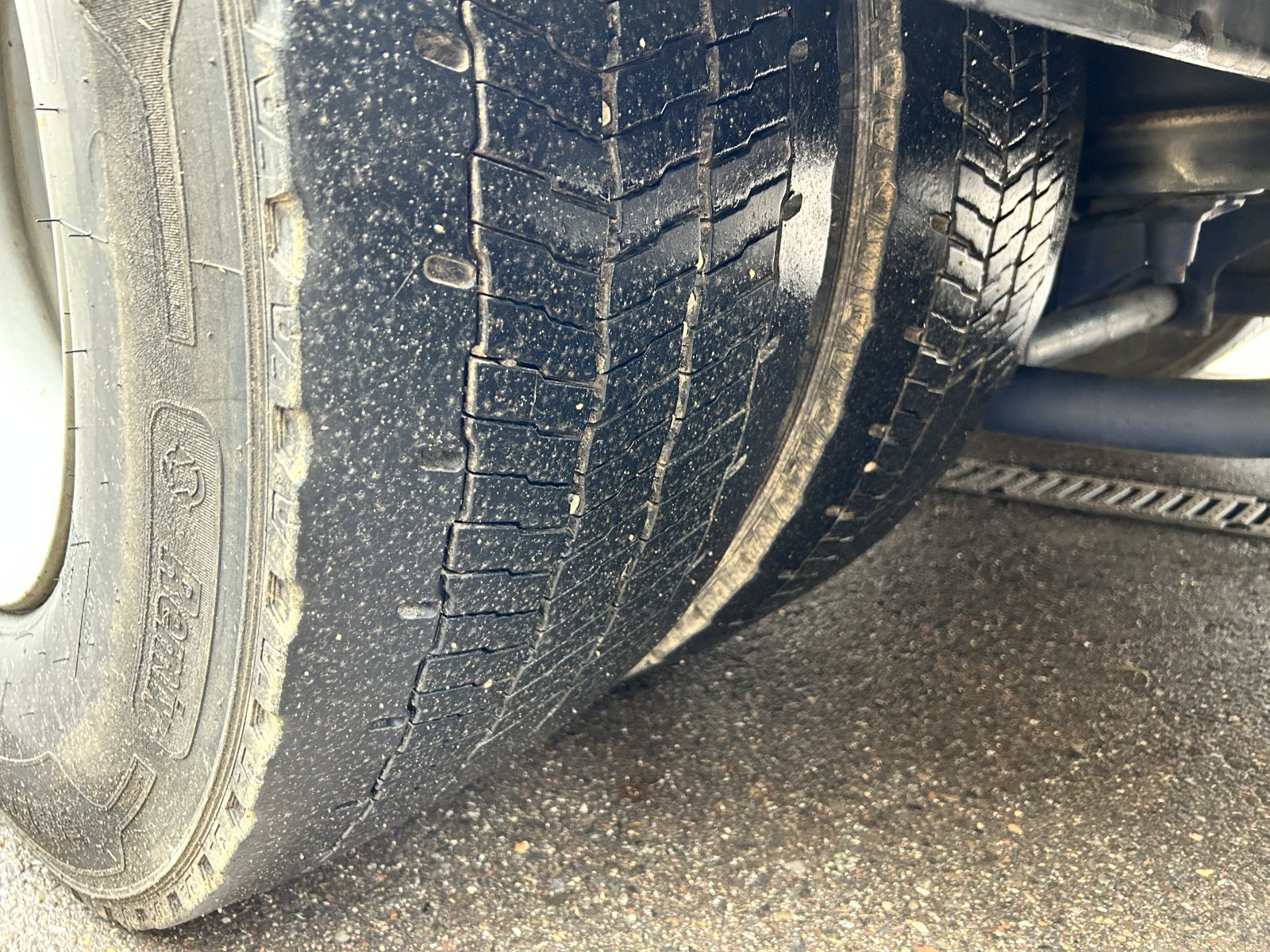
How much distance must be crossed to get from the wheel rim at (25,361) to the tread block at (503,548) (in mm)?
389

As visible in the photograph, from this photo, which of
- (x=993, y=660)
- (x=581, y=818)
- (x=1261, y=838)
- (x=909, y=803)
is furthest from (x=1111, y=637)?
(x=581, y=818)

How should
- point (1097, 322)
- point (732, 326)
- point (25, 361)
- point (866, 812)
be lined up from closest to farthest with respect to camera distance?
point (732, 326) < point (25, 361) < point (866, 812) < point (1097, 322)

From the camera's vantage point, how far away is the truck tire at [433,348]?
661 mm

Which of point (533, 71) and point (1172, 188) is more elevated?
point (533, 71)

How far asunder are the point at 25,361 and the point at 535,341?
0.71 m

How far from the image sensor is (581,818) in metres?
1.29

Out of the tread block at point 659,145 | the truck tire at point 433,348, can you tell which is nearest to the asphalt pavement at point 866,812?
the truck tire at point 433,348

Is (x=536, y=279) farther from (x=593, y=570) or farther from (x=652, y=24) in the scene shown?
(x=593, y=570)

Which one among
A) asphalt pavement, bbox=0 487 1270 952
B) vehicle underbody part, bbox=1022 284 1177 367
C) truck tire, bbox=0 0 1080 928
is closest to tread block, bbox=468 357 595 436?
truck tire, bbox=0 0 1080 928

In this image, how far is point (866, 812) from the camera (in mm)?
1290

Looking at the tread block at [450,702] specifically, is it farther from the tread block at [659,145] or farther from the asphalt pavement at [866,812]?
the tread block at [659,145]

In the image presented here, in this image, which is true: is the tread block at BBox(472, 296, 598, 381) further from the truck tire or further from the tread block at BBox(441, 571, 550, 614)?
the tread block at BBox(441, 571, 550, 614)

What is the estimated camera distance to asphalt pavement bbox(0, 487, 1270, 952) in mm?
1145

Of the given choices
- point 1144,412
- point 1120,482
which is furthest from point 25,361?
point 1120,482
